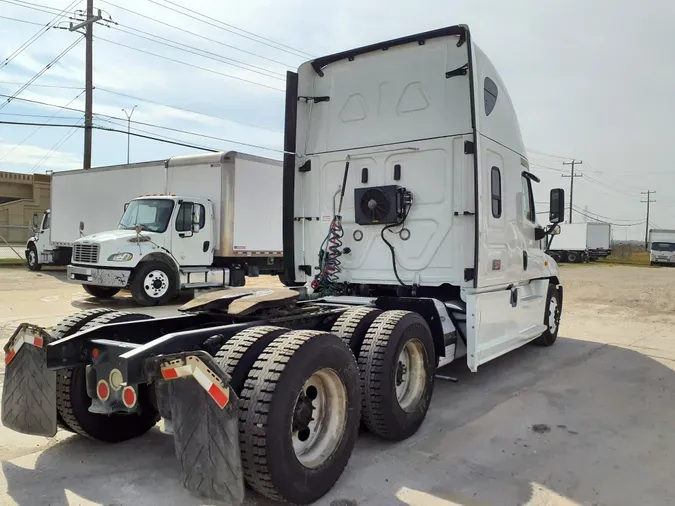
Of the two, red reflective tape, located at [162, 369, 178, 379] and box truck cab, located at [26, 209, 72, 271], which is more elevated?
box truck cab, located at [26, 209, 72, 271]

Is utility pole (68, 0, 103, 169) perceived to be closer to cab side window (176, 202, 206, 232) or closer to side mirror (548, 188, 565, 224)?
cab side window (176, 202, 206, 232)

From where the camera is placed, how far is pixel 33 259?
22.0 meters

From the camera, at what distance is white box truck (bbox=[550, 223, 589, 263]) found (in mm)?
43781

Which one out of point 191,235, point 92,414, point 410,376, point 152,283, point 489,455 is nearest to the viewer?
point 92,414

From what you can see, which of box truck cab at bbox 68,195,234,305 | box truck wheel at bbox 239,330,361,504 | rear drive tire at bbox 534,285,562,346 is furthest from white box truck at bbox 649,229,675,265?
box truck wheel at bbox 239,330,361,504

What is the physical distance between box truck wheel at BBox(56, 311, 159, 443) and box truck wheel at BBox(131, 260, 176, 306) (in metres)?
8.17

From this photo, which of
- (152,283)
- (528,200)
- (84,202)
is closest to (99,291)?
(152,283)

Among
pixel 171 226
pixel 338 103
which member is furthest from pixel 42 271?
pixel 338 103

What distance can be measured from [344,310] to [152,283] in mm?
8629

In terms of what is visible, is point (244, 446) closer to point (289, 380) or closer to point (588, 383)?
point (289, 380)

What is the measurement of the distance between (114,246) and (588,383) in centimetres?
974

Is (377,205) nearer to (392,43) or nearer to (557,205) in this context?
(392,43)

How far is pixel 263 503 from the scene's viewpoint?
3.26 meters

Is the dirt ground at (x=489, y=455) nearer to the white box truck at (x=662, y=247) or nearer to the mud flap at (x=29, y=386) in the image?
the mud flap at (x=29, y=386)
